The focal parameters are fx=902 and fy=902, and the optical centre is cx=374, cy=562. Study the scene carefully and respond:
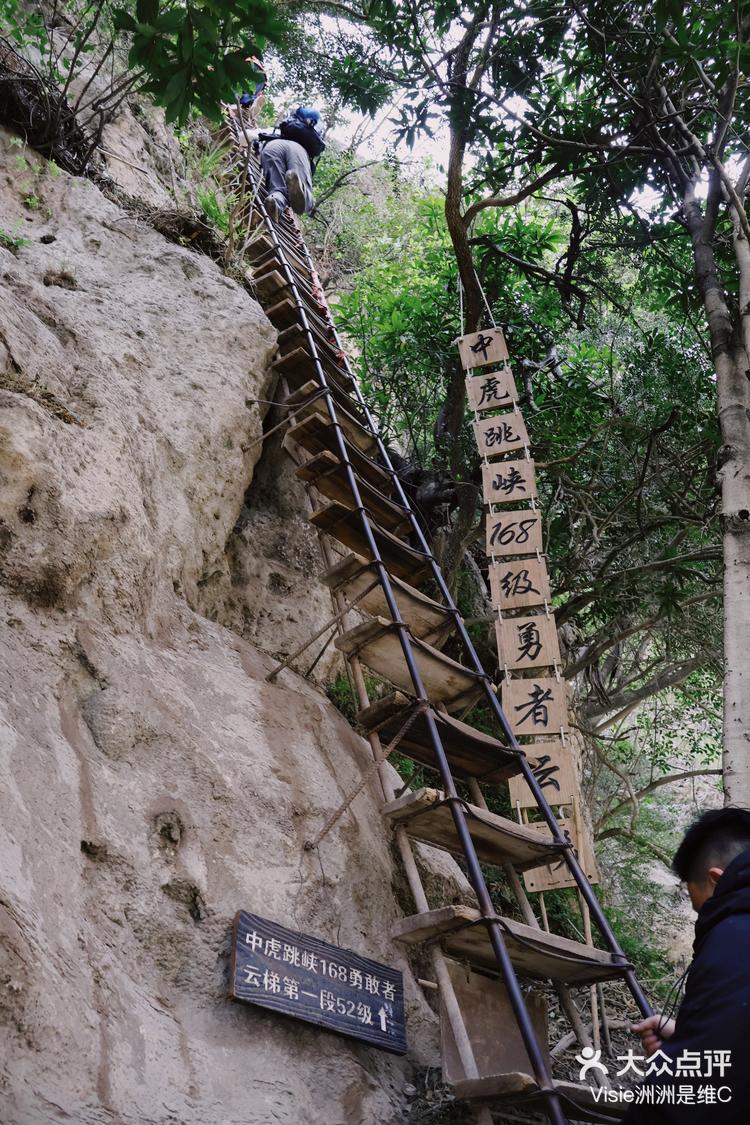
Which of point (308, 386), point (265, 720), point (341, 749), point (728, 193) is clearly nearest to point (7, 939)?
point (265, 720)

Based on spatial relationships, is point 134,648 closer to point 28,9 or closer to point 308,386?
point 308,386

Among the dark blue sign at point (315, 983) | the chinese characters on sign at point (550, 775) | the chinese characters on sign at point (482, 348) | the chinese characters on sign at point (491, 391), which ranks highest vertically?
the chinese characters on sign at point (482, 348)

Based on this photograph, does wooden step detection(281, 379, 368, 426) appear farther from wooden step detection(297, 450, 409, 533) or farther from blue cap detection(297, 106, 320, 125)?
blue cap detection(297, 106, 320, 125)

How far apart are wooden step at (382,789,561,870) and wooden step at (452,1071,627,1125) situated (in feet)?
2.74

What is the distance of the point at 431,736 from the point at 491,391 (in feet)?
9.05

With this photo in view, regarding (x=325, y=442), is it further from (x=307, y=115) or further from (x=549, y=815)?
(x=307, y=115)

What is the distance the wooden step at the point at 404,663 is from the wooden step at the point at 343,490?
40.5 inches

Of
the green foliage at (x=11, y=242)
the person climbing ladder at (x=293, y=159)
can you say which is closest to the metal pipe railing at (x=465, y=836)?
the green foliage at (x=11, y=242)

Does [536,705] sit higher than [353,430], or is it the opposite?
[353,430]

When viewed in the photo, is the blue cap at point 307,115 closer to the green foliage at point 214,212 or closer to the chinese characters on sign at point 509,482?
the green foliage at point 214,212

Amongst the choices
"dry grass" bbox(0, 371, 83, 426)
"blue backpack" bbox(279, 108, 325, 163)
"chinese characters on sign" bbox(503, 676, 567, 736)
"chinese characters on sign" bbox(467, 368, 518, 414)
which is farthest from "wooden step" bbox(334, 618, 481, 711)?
"blue backpack" bbox(279, 108, 325, 163)

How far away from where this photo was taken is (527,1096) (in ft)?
8.30

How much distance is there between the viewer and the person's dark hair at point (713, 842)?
2.23 metres

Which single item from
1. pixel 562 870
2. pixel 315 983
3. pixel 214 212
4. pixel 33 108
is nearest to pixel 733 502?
pixel 562 870
